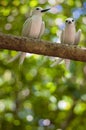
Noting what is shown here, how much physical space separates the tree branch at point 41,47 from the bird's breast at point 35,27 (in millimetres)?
338

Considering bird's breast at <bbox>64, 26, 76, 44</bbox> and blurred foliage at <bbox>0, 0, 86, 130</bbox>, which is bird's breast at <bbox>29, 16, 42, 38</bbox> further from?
blurred foliage at <bbox>0, 0, 86, 130</bbox>

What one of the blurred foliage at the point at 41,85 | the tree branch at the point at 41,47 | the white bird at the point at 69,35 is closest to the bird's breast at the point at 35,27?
A: the white bird at the point at 69,35

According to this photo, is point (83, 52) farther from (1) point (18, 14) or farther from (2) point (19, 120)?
(1) point (18, 14)

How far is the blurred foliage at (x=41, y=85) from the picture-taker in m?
4.62

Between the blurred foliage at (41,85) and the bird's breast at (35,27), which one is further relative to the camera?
the blurred foliage at (41,85)

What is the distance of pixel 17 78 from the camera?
195 inches

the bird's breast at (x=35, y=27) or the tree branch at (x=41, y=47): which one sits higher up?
the bird's breast at (x=35, y=27)

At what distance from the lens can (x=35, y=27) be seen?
340 cm

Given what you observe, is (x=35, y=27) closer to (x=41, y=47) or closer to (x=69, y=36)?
(x=69, y=36)

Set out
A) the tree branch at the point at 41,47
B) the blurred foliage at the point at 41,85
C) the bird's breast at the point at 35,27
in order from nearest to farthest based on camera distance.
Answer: the tree branch at the point at 41,47 < the bird's breast at the point at 35,27 < the blurred foliage at the point at 41,85

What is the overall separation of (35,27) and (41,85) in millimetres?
1651

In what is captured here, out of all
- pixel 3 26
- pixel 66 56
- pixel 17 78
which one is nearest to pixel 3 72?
pixel 17 78

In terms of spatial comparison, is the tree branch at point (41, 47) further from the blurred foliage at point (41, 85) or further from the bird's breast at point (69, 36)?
the blurred foliage at point (41, 85)

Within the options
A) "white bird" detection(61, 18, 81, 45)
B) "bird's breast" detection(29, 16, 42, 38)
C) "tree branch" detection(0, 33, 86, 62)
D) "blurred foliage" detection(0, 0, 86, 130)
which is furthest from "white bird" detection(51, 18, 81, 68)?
"blurred foliage" detection(0, 0, 86, 130)
